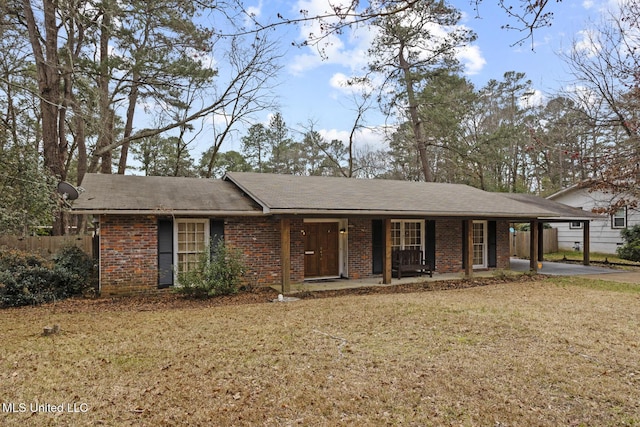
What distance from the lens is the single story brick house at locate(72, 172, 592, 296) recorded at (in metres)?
9.17

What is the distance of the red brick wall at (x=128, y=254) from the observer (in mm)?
8977

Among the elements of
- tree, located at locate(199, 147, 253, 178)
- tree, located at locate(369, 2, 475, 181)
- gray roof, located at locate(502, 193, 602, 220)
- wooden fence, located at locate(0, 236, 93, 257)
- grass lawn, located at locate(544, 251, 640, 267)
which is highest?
tree, located at locate(369, 2, 475, 181)

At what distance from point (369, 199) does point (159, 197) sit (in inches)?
228

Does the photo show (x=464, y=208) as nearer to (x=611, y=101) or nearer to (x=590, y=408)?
(x=611, y=101)

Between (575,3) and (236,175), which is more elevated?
(575,3)

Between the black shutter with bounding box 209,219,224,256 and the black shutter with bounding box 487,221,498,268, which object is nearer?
the black shutter with bounding box 209,219,224,256

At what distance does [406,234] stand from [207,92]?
1083 centimetres

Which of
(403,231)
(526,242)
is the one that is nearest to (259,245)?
(403,231)

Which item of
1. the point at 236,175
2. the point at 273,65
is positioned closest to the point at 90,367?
the point at 236,175

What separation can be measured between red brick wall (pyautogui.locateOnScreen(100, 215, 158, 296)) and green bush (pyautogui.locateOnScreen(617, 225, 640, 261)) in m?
18.8

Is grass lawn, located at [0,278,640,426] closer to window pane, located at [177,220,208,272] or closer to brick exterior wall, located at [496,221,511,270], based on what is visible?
window pane, located at [177,220,208,272]

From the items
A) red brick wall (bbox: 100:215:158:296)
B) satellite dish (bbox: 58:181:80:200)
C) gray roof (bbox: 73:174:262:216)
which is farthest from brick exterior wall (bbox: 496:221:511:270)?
satellite dish (bbox: 58:181:80:200)

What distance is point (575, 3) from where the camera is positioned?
4.39 m

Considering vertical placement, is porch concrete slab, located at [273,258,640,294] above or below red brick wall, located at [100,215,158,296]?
below
